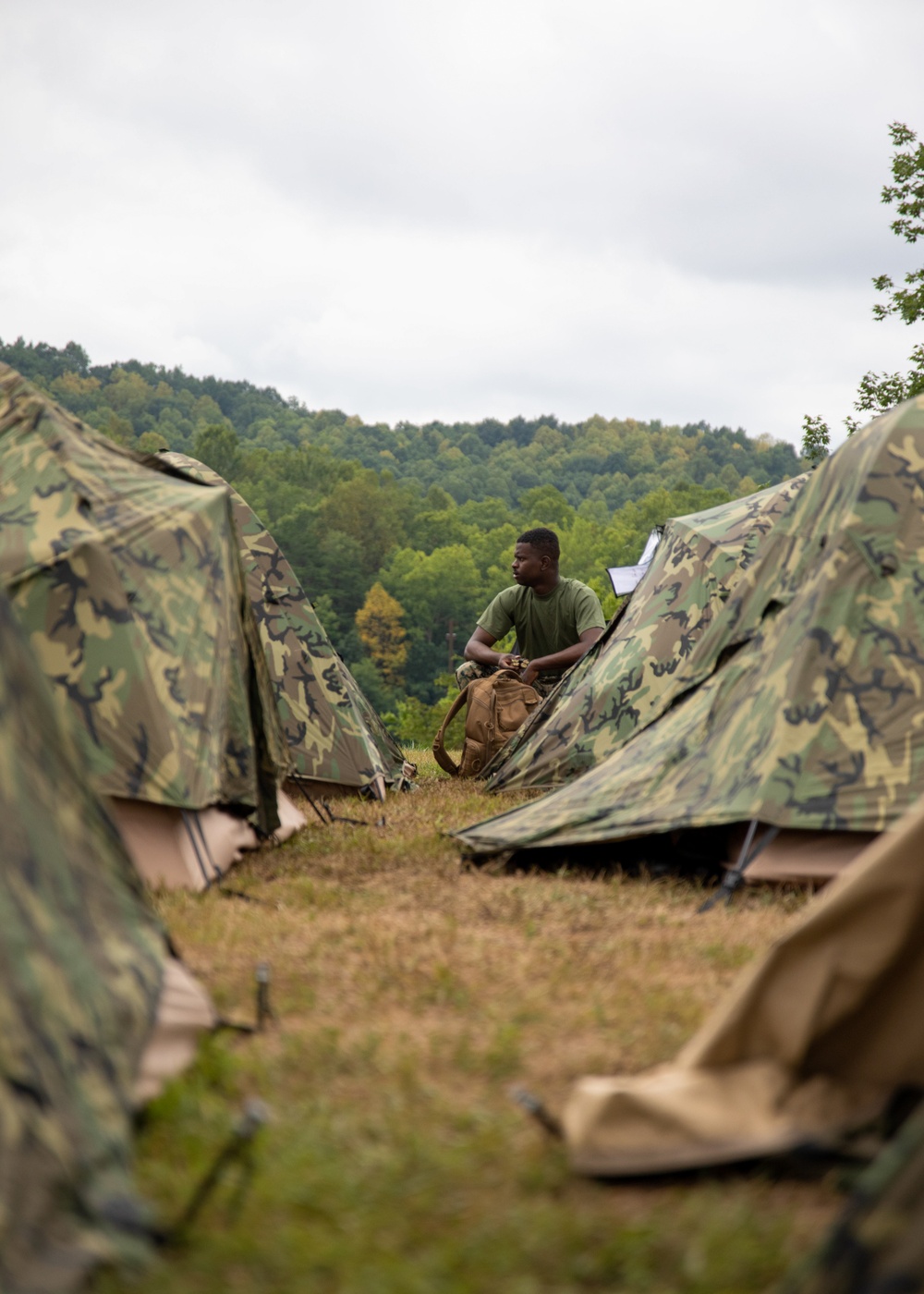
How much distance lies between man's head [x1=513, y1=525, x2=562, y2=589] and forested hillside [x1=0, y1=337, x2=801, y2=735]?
843 inches

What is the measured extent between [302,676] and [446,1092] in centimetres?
560

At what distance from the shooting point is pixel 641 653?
26.4 ft

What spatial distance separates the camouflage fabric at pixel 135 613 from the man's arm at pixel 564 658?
10.3ft

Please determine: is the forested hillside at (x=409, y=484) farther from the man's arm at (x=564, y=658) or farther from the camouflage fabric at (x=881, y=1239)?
the camouflage fabric at (x=881, y=1239)

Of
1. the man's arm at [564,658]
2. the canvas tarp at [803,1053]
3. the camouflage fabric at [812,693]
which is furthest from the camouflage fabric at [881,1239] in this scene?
the man's arm at [564,658]

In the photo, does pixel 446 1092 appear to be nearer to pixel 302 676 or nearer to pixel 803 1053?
pixel 803 1053

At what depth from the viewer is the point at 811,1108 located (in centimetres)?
248

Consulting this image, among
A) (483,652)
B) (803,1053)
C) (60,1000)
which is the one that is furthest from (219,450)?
(803,1053)

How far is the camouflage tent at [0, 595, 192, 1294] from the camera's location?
2.05 meters

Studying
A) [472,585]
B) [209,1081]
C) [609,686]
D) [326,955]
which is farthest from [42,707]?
[472,585]

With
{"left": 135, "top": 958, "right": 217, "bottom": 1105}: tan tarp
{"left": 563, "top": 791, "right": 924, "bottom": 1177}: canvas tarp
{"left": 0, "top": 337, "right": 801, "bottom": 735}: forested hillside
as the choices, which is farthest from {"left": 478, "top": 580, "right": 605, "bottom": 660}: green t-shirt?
{"left": 0, "top": 337, "right": 801, "bottom": 735}: forested hillside

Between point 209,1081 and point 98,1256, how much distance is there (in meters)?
0.88

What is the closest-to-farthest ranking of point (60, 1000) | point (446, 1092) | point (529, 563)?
point (60, 1000) → point (446, 1092) → point (529, 563)

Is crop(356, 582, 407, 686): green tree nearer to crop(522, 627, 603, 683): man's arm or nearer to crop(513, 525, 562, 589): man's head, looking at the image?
crop(513, 525, 562, 589): man's head
